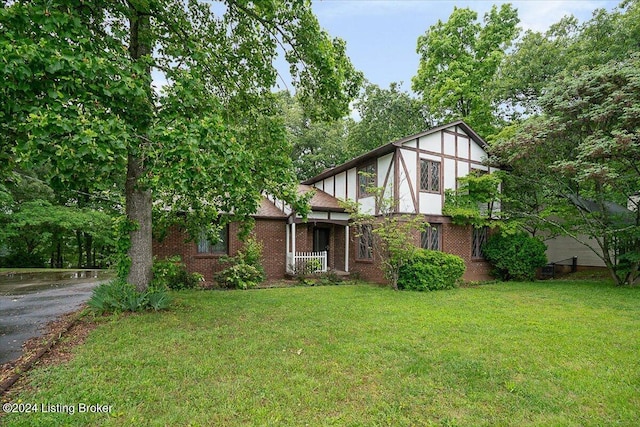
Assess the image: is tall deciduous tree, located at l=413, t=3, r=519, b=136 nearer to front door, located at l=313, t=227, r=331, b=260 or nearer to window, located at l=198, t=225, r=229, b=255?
front door, located at l=313, t=227, r=331, b=260

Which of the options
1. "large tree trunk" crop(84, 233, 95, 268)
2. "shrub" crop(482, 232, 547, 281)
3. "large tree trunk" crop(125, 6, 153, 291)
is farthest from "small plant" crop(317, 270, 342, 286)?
"large tree trunk" crop(84, 233, 95, 268)

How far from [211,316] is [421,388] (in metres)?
4.63

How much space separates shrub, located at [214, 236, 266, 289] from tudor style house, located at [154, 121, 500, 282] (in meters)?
0.78

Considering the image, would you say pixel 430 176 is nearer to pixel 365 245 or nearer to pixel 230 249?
pixel 365 245

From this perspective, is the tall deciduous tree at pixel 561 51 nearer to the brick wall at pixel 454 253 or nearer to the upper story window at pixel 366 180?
the brick wall at pixel 454 253

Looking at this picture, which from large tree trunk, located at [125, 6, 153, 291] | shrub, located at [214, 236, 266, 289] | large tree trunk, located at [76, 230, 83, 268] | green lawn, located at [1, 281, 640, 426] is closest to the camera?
green lawn, located at [1, 281, 640, 426]

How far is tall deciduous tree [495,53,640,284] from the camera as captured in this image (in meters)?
10.2

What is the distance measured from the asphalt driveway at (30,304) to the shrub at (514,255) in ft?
47.5

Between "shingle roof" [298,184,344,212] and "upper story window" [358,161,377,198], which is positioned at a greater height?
"upper story window" [358,161,377,198]

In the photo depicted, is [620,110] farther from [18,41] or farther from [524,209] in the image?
[18,41]

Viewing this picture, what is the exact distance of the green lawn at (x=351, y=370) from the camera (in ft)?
10.9

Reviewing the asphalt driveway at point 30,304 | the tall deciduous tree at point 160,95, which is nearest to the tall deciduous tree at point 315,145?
the tall deciduous tree at point 160,95

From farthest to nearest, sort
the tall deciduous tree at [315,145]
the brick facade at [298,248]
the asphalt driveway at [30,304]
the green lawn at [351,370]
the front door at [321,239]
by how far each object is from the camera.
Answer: the tall deciduous tree at [315,145] → the front door at [321,239] → the brick facade at [298,248] → the asphalt driveway at [30,304] → the green lawn at [351,370]

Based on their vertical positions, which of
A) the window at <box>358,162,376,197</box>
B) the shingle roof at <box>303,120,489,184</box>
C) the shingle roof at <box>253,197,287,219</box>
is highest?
the shingle roof at <box>303,120,489,184</box>
